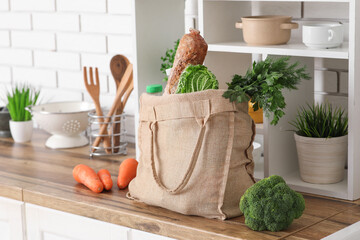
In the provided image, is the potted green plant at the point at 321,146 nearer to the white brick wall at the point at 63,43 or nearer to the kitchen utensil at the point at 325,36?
the kitchen utensil at the point at 325,36

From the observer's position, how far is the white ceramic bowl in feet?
7.47

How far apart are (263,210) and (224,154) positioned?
0.58 feet

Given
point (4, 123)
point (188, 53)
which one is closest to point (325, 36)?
point (188, 53)

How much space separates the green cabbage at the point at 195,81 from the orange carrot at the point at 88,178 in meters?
0.39

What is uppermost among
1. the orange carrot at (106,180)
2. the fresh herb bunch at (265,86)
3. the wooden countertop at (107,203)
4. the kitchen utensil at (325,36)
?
the kitchen utensil at (325,36)

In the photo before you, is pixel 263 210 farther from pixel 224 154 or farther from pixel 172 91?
pixel 172 91

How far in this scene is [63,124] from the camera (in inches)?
90.1

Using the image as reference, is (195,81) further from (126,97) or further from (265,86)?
(126,97)

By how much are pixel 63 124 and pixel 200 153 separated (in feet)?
3.04

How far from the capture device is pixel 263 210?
4.55 ft

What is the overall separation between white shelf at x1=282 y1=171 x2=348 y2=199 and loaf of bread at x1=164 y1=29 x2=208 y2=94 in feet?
1.43

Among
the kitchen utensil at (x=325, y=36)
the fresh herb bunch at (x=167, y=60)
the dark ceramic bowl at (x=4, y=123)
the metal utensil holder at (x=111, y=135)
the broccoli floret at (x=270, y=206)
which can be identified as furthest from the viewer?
the dark ceramic bowl at (x=4, y=123)

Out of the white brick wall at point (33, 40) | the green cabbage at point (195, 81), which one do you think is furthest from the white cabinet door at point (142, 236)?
the white brick wall at point (33, 40)

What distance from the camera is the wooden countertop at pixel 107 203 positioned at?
1433 millimetres
